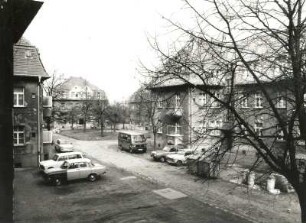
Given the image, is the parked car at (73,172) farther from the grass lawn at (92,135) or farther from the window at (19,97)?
the grass lawn at (92,135)

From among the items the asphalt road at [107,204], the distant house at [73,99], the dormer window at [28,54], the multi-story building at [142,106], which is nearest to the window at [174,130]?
the multi-story building at [142,106]

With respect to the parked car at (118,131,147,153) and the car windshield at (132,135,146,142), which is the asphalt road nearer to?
the parked car at (118,131,147,153)

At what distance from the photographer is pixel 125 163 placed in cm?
2611

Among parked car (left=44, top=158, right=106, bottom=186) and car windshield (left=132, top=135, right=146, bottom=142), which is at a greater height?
car windshield (left=132, top=135, right=146, bottom=142)

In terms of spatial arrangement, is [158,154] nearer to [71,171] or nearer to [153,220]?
[71,171]

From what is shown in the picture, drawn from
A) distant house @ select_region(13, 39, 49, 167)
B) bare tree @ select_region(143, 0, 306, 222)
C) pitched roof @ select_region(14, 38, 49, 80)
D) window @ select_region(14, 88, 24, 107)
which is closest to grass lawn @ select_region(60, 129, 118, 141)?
distant house @ select_region(13, 39, 49, 167)

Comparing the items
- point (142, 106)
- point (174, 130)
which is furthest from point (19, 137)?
point (142, 106)

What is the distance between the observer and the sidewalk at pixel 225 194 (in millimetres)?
13750

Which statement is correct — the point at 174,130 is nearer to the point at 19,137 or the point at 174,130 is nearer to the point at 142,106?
the point at 142,106

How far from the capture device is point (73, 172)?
1897 cm

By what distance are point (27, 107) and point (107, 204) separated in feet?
38.9

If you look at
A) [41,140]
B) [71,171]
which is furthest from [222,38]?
[41,140]

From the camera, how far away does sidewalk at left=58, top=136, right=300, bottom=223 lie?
13.8 meters

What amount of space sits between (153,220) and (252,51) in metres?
8.55
